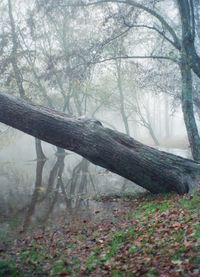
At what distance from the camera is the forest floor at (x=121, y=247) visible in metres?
5.79

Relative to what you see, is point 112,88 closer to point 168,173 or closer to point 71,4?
point 71,4

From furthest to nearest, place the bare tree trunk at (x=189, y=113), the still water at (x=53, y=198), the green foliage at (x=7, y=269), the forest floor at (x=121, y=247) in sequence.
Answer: the bare tree trunk at (x=189, y=113), the still water at (x=53, y=198), the green foliage at (x=7, y=269), the forest floor at (x=121, y=247)

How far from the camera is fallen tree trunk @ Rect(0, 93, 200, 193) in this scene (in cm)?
1139

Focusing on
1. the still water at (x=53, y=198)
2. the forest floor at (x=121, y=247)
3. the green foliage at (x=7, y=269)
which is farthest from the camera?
the still water at (x=53, y=198)

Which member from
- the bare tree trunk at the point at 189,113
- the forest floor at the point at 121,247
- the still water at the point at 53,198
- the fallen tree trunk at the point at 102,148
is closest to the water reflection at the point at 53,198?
the still water at the point at 53,198

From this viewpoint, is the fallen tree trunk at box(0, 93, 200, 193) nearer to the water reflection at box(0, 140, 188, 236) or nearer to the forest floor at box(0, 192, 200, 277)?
the water reflection at box(0, 140, 188, 236)

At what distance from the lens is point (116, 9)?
56.6 feet

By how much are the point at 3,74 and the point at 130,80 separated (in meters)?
15.0

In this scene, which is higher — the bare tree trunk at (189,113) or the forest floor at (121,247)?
the bare tree trunk at (189,113)

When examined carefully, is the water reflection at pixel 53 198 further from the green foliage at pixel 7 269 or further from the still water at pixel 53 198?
the green foliage at pixel 7 269

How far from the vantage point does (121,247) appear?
6.91 m

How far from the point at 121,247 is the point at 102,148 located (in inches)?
193

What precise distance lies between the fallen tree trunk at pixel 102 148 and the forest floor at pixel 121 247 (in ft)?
5.73

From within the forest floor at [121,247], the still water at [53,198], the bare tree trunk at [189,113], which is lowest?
the forest floor at [121,247]
